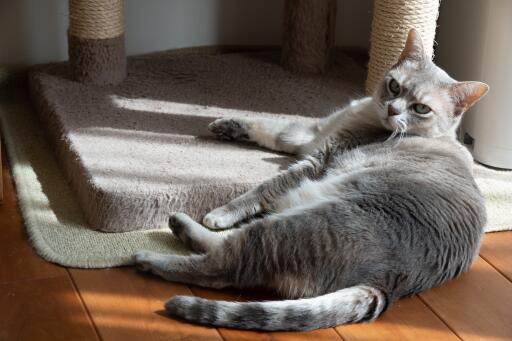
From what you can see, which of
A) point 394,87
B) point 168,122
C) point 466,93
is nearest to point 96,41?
point 168,122

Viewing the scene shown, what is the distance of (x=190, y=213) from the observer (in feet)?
6.73

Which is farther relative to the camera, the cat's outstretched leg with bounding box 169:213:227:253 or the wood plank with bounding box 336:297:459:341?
the cat's outstretched leg with bounding box 169:213:227:253

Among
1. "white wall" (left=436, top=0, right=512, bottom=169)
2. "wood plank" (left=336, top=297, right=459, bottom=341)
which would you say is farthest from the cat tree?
"wood plank" (left=336, top=297, right=459, bottom=341)

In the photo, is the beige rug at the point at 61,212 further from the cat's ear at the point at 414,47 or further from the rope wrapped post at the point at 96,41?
the cat's ear at the point at 414,47

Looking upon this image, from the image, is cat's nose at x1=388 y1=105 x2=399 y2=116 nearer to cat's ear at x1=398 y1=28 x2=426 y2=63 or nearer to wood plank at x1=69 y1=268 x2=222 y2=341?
cat's ear at x1=398 y1=28 x2=426 y2=63

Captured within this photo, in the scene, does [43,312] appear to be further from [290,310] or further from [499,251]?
[499,251]

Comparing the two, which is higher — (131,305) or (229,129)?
(229,129)

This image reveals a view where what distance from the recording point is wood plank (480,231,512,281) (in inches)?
79.1

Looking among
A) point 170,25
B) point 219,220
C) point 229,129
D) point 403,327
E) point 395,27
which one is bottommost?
point 403,327

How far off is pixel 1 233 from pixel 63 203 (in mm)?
193

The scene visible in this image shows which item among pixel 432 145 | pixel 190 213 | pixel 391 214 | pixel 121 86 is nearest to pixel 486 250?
pixel 432 145

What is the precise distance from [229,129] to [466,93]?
0.70 meters

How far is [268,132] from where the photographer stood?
7.55 feet

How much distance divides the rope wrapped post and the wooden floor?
0.80 m
